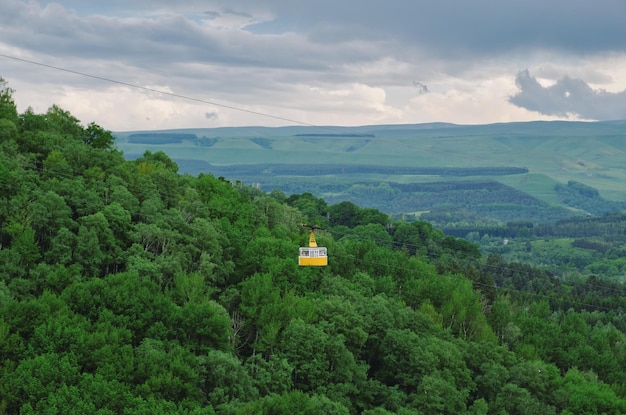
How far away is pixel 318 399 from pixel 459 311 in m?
36.2

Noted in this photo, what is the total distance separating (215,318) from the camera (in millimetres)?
70625

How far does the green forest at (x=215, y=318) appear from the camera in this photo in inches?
2441

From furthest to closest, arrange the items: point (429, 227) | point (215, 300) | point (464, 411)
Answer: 1. point (429, 227)
2. point (215, 300)
3. point (464, 411)

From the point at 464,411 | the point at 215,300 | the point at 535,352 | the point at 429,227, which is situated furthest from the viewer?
the point at 429,227

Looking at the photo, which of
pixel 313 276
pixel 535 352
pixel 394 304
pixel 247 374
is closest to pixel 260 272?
pixel 313 276

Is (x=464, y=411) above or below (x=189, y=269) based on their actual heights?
below

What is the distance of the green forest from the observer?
62.0 meters

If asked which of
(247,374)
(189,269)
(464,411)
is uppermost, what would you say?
(189,269)

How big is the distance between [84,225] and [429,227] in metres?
123

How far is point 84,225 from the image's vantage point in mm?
79250

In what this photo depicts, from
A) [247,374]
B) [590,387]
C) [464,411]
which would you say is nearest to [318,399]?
[247,374]

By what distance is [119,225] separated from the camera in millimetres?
83062

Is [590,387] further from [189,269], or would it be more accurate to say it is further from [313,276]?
[189,269]

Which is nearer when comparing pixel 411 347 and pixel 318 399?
pixel 318 399
